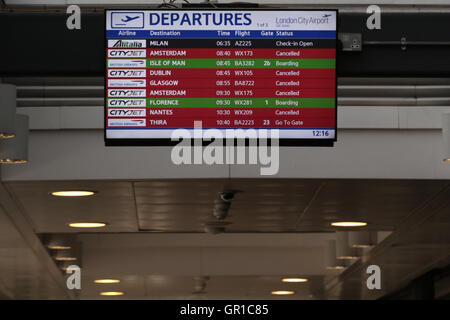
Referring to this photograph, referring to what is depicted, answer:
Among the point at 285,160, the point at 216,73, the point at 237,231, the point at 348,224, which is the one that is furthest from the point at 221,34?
the point at 237,231

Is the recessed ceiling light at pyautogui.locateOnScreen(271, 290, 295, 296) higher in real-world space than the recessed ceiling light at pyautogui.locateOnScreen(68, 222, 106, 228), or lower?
higher

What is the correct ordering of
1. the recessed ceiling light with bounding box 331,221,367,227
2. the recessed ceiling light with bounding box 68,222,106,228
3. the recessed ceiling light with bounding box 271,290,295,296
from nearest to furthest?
1. the recessed ceiling light with bounding box 331,221,367,227
2. the recessed ceiling light with bounding box 68,222,106,228
3. the recessed ceiling light with bounding box 271,290,295,296

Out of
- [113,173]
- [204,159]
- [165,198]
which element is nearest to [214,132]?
[204,159]

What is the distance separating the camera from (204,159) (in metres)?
7.88

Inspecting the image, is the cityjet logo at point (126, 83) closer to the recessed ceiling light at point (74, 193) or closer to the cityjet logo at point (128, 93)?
the cityjet logo at point (128, 93)

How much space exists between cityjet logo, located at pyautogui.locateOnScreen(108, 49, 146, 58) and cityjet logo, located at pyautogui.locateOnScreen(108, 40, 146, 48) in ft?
0.07

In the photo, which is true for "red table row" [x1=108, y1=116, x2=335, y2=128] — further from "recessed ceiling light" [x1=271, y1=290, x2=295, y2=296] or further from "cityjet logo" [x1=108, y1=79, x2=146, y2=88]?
"recessed ceiling light" [x1=271, y1=290, x2=295, y2=296]

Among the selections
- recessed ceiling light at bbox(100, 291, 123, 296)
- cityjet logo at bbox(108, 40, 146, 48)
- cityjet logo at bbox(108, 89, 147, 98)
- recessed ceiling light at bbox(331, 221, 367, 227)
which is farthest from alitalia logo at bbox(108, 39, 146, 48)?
recessed ceiling light at bbox(100, 291, 123, 296)

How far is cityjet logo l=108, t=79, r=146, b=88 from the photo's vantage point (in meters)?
5.75

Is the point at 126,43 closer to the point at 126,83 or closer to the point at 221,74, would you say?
the point at 126,83

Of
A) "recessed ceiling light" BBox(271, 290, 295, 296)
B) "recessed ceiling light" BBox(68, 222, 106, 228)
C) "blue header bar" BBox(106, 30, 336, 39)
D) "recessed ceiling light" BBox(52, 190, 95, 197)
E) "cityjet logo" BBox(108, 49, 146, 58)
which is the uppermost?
"recessed ceiling light" BBox(271, 290, 295, 296)

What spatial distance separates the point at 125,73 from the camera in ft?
19.0

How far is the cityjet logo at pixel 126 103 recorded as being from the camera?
5.77m

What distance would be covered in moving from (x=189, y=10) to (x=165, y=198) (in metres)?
3.75
